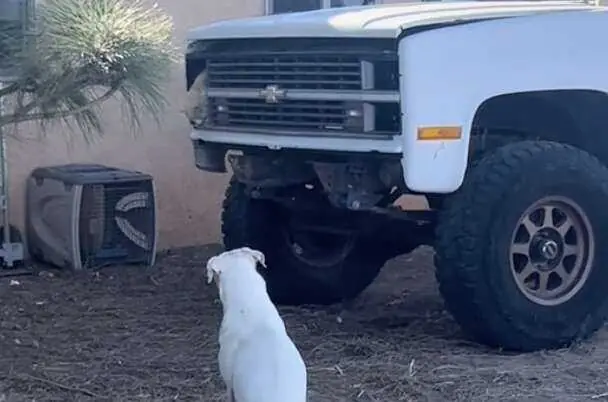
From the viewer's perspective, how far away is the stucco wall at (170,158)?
888cm

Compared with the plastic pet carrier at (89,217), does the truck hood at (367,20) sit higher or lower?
higher

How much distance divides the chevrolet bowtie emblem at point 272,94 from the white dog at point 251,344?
58.3 inches

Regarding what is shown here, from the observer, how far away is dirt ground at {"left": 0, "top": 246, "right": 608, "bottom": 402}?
5.71 metres

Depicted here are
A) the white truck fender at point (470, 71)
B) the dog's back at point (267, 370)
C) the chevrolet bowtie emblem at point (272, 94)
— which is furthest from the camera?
the chevrolet bowtie emblem at point (272, 94)

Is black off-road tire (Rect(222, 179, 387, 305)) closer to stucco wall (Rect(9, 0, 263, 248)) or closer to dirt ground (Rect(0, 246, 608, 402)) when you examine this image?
dirt ground (Rect(0, 246, 608, 402))

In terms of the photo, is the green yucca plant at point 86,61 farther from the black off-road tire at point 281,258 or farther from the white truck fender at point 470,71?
the black off-road tire at point 281,258

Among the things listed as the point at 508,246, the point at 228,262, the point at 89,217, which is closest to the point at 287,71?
the point at 508,246

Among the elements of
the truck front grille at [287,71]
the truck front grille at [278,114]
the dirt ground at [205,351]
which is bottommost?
the dirt ground at [205,351]

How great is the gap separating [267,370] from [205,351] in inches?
76.8

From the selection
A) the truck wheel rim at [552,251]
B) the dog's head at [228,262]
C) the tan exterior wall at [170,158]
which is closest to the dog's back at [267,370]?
the dog's head at [228,262]

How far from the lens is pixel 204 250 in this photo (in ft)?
31.0

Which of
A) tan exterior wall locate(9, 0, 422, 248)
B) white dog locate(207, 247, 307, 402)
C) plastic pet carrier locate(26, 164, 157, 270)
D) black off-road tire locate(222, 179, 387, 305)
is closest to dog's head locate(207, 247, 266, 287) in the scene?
white dog locate(207, 247, 307, 402)

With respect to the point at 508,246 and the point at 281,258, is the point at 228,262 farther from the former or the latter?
the point at 281,258

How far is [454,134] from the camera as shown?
612cm
